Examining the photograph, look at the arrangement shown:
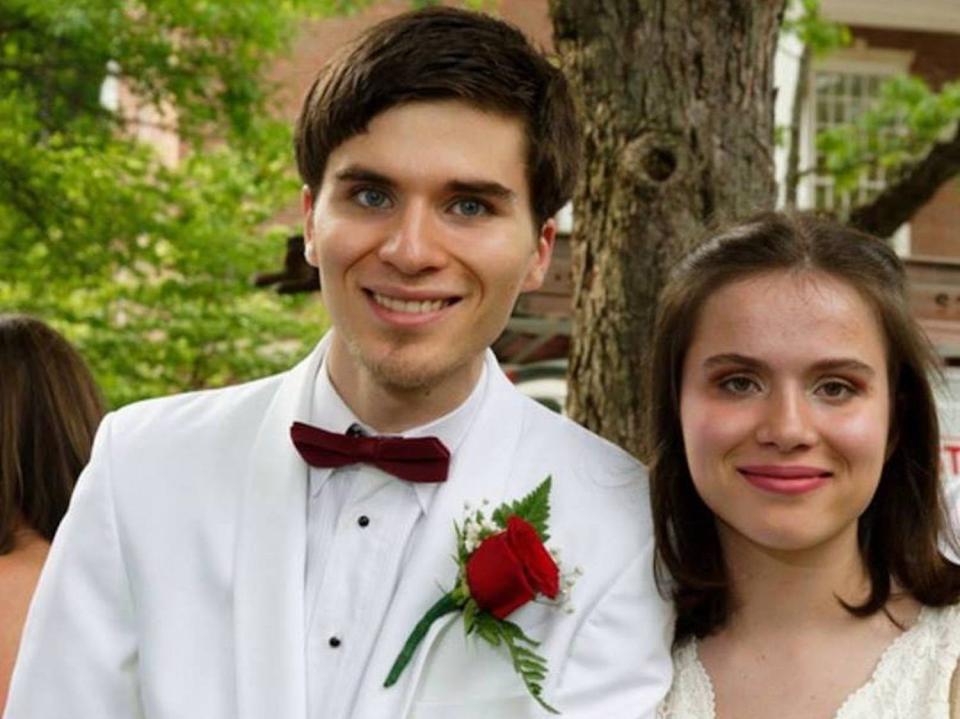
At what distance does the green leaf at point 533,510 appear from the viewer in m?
3.12

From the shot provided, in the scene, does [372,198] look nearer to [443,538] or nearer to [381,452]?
[381,452]

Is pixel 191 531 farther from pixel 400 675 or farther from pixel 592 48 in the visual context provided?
pixel 592 48

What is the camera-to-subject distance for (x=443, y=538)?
316 centimetres

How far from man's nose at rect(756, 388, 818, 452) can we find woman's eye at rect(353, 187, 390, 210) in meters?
0.77

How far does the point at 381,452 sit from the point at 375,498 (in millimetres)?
91

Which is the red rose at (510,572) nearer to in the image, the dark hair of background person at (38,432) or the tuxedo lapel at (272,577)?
the tuxedo lapel at (272,577)

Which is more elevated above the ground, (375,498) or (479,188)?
(479,188)

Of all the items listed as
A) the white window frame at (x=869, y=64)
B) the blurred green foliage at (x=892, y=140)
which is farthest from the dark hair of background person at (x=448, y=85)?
the white window frame at (x=869, y=64)

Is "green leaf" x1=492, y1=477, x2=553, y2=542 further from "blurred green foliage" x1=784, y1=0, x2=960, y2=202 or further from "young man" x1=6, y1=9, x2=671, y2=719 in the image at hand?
"blurred green foliage" x1=784, y1=0, x2=960, y2=202

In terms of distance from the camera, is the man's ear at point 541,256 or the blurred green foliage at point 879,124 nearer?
the man's ear at point 541,256

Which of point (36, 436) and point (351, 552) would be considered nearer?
point (351, 552)

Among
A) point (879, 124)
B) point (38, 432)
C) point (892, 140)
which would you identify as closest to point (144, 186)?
point (879, 124)

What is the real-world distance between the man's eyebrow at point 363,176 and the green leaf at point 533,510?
60 cm

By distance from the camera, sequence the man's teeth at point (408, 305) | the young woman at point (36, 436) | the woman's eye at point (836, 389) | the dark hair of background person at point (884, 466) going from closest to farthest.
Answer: the man's teeth at point (408, 305), the woman's eye at point (836, 389), the dark hair of background person at point (884, 466), the young woman at point (36, 436)
